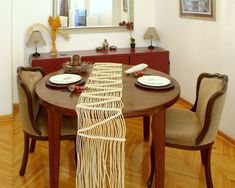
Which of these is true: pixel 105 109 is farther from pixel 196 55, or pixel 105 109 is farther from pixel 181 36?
pixel 181 36

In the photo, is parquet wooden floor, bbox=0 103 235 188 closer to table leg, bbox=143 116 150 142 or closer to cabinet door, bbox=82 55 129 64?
table leg, bbox=143 116 150 142

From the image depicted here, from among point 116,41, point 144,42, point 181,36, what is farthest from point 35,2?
point 181,36

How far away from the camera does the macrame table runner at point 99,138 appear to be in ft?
5.68

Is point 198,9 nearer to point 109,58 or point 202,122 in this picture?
point 109,58

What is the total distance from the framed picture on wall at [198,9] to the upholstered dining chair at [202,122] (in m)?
1.15

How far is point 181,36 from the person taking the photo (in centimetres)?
384

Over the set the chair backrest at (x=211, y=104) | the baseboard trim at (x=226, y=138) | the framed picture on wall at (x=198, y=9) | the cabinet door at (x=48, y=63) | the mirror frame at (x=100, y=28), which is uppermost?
the framed picture on wall at (x=198, y=9)

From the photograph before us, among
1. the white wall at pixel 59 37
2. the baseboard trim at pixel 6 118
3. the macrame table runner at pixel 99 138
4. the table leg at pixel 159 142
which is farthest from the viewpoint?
the white wall at pixel 59 37

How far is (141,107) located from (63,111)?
0.46 meters

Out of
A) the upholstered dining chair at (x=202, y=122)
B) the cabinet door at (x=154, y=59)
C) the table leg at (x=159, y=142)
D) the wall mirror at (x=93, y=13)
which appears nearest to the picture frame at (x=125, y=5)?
the wall mirror at (x=93, y=13)

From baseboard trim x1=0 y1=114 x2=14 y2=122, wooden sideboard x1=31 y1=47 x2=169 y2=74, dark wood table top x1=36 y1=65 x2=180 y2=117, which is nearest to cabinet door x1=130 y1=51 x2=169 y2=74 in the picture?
wooden sideboard x1=31 y1=47 x2=169 y2=74

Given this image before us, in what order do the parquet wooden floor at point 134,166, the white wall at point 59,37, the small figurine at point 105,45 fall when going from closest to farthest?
1. the parquet wooden floor at point 134,166
2. the white wall at point 59,37
3. the small figurine at point 105,45

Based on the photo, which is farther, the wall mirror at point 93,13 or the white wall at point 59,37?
the wall mirror at point 93,13

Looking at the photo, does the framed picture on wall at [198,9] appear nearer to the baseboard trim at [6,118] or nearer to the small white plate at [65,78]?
the small white plate at [65,78]
